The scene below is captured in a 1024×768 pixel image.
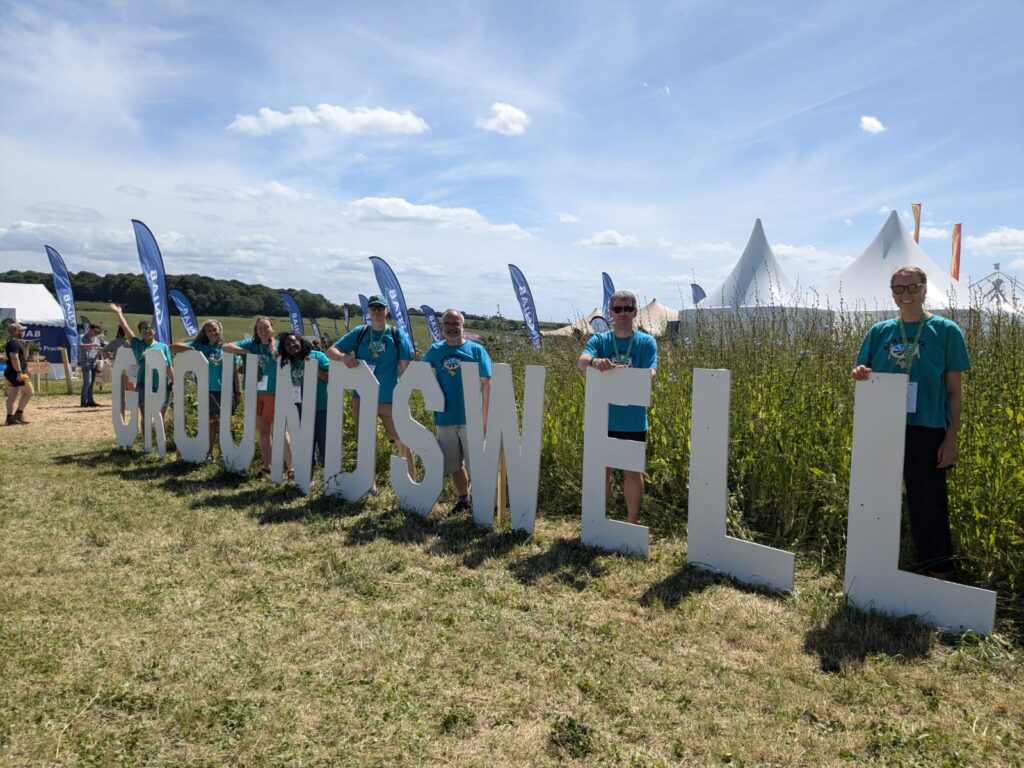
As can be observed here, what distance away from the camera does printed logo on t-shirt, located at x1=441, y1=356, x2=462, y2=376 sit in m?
5.34

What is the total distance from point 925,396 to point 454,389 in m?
3.11

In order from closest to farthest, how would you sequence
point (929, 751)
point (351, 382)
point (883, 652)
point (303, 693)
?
1. point (929, 751)
2. point (303, 693)
3. point (883, 652)
4. point (351, 382)

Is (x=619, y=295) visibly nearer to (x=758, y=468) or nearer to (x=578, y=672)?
(x=758, y=468)

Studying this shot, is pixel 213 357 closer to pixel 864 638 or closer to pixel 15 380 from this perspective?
pixel 15 380

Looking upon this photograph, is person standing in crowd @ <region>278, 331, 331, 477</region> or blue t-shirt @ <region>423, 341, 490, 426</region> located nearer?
blue t-shirt @ <region>423, 341, 490, 426</region>

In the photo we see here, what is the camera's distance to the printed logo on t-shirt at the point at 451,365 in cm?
534

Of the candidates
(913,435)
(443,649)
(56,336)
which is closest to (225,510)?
(443,649)

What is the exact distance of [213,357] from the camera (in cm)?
738

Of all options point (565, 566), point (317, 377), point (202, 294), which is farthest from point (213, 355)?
point (202, 294)

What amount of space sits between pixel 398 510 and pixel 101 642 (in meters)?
2.46

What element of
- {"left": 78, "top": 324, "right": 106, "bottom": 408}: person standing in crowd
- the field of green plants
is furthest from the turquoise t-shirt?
{"left": 78, "top": 324, "right": 106, "bottom": 408}: person standing in crowd

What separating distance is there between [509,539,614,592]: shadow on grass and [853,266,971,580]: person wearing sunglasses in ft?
5.57

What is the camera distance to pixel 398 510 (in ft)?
17.9

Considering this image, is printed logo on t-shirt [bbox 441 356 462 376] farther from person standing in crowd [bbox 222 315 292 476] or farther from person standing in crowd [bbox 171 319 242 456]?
person standing in crowd [bbox 171 319 242 456]
